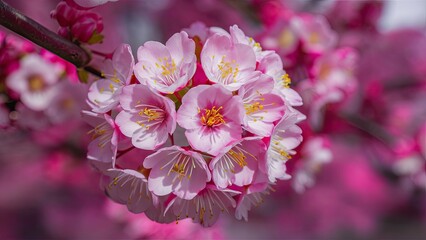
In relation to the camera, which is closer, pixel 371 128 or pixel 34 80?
pixel 34 80

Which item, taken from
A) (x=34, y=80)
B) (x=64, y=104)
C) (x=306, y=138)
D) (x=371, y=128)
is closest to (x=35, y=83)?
(x=34, y=80)

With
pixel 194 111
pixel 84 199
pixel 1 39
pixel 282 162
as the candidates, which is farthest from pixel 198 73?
pixel 84 199

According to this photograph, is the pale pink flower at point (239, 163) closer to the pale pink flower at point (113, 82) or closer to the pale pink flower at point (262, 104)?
the pale pink flower at point (262, 104)

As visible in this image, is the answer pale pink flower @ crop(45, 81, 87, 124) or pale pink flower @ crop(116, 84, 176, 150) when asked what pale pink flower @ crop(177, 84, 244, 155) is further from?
pale pink flower @ crop(45, 81, 87, 124)

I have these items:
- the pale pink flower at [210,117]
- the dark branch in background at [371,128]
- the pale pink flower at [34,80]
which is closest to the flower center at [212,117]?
the pale pink flower at [210,117]

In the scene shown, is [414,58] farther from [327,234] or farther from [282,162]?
[282,162]

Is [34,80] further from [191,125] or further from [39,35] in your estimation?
[191,125]
